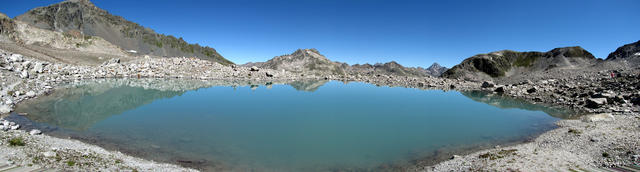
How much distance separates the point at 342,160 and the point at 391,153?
345 centimetres

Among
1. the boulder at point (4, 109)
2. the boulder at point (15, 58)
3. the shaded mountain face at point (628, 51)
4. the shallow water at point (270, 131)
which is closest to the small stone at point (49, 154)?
the shallow water at point (270, 131)

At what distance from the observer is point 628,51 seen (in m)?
63.5

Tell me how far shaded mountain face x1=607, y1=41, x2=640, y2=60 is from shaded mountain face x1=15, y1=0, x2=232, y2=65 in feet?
717

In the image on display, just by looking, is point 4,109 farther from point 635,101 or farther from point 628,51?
point 628,51

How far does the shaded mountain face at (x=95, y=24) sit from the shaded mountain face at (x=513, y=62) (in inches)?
7488

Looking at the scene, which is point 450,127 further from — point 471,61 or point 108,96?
point 471,61

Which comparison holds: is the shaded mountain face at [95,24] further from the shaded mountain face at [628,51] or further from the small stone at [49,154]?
the shaded mountain face at [628,51]

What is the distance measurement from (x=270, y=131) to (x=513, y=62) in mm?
119707

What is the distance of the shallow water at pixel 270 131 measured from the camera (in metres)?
13.7

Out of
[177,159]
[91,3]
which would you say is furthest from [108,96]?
[91,3]

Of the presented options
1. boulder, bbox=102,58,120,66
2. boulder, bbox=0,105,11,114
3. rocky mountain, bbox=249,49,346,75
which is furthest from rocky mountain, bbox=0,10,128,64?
rocky mountain, bbox=249,49,346,75

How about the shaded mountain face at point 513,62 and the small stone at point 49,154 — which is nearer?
the small stone at point 49,154

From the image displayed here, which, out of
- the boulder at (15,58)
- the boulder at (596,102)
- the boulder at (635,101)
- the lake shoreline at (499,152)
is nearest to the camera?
the lake shoreline at (499,152)

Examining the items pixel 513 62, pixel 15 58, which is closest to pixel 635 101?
pixel 15 58
